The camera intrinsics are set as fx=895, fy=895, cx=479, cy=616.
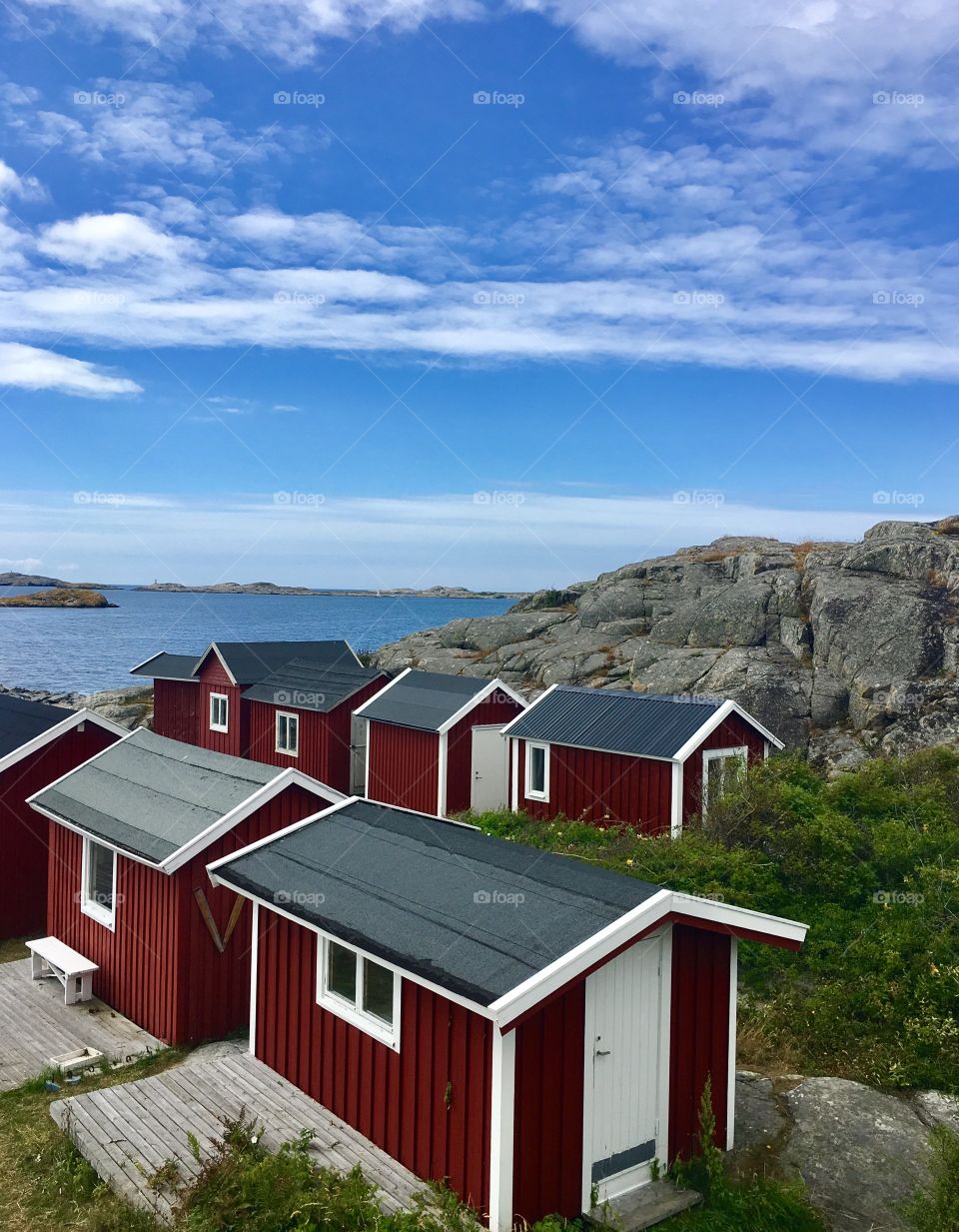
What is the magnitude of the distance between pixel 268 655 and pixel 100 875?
17.7m

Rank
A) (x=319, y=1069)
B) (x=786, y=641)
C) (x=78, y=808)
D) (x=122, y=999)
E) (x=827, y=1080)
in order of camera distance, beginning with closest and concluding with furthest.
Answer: (x=319, y=1069) → (x=827, y=1080) → (x=122, y=999) → (x=78, y=808) → (x=786, y=641)

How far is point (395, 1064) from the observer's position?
8383 millimetres

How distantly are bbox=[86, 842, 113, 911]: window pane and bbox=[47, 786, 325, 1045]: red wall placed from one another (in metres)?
0.48

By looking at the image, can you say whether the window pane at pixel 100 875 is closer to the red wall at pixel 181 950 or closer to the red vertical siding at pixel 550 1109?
the red wall at pixel 181 950

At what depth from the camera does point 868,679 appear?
27.8 metres

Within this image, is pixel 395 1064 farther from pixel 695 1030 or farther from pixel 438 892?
pixel 695 1030

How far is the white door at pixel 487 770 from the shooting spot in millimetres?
23625

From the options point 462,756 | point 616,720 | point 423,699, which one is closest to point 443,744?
point 462,756

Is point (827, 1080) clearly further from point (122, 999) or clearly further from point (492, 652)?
point (492, 652)

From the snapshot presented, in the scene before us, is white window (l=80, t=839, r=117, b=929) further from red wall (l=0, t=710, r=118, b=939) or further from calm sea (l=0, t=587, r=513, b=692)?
calm sea (l=0, t=587, r=513, b=692)

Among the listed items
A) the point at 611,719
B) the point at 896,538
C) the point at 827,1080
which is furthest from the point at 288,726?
the point at 896,538

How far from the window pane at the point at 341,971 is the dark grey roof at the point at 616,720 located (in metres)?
10.6

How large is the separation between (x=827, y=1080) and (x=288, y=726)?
20.2 m

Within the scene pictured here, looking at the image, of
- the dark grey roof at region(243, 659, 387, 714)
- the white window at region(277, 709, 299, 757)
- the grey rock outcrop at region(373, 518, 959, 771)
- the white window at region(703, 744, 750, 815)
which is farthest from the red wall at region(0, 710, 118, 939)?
the grey rock outcrop at region(373, 518, 959, 771)
